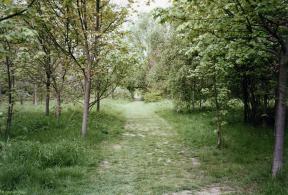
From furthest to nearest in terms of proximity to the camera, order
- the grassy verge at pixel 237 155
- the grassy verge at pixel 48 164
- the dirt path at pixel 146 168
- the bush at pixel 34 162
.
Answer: the grassy verge at pixel 237 155 < the dirt path at pixel 146 168 < the bush at pixel 34 162 < the grassy verge at pixel 48 164

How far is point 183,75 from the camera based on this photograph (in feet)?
64.9

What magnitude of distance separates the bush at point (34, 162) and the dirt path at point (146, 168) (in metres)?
1.01

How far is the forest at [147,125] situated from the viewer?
7289mm

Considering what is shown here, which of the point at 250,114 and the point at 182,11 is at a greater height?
the point at 182,11

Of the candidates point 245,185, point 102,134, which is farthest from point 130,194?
point 102,134

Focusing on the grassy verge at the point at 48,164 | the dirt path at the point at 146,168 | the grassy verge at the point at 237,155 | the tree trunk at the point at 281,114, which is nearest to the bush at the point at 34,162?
the grassy verge at the point at 48,164

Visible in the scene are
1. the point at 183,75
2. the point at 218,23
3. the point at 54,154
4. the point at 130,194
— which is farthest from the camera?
the point at 183,75

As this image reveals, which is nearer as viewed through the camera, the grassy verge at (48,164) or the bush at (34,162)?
the grassy verge at (48,164)

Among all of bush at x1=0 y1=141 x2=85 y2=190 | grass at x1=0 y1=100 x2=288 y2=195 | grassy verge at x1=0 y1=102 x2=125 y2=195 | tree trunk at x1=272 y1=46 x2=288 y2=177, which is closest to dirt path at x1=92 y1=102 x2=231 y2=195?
grass at x1=0 y1=100 x2=288 y2=195

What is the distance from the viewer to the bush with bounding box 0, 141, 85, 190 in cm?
732

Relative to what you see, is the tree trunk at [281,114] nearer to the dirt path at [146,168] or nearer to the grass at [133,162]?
the grass at [133,162]

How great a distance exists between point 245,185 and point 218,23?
12.6 feet

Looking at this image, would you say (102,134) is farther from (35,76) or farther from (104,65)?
(35,76)

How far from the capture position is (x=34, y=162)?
8.48m
